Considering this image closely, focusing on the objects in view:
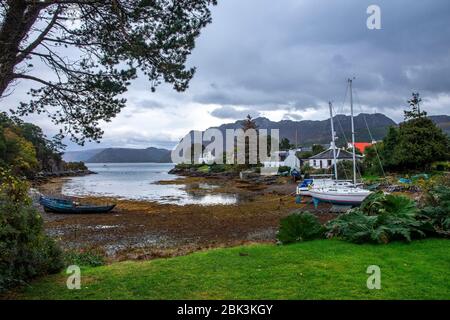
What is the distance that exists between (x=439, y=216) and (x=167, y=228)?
53.8ft

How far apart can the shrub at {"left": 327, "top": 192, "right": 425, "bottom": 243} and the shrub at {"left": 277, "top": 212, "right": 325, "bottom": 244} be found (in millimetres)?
454

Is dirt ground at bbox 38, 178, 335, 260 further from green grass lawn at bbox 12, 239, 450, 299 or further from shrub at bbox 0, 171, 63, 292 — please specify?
shrub at bbox 0, 171, 63, 292

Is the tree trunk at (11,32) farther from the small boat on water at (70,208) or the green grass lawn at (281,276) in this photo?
the small boat on water at (70,208)

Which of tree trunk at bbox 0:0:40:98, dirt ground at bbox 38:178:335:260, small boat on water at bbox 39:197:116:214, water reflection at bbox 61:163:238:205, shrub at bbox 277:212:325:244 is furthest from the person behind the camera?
water reflection at bbox 61:163:238:205

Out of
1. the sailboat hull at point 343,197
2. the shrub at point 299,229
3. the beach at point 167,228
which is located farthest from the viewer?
the sailboat hull at point 343,197

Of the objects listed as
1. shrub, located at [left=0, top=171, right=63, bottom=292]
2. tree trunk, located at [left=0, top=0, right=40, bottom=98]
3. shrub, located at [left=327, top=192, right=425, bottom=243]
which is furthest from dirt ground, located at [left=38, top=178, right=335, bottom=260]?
tree trunk, located at [left=0, top=0, right=40, bottom=98]

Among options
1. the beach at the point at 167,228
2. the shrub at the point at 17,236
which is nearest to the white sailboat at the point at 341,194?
the beach at the point at 167,228

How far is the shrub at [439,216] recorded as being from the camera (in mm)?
9434

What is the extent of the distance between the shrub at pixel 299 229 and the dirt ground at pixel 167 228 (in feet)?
19.6

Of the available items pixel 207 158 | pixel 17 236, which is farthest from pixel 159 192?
pixel 207 158

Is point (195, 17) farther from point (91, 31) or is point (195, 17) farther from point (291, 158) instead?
point (291, 158)

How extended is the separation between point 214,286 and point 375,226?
5.60 m

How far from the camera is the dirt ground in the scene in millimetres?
17531
